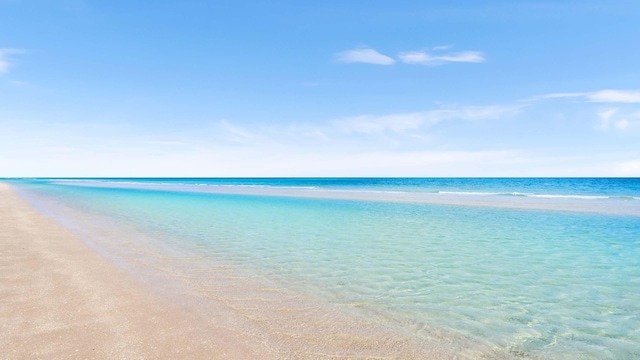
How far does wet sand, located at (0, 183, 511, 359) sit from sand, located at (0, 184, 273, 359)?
13mm

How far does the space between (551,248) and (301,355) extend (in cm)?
1063

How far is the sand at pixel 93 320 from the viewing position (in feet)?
15.3

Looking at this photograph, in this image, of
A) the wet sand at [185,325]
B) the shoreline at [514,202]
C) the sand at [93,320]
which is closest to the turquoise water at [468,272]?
the wet sand at [185,325]

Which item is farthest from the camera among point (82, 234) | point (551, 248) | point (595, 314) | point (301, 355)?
point (82, 234)

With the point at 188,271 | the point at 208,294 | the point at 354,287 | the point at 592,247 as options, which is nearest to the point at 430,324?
the point at 354,287

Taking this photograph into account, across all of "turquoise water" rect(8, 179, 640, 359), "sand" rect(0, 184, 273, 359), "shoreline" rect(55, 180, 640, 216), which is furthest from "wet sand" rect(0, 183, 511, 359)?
"shoreline" rect(55, 180, 640, 216)

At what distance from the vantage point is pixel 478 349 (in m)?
4.94

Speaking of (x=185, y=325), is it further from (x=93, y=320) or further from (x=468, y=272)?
(x=468, y=272)

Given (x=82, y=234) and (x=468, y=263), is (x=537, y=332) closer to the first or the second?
(x=468, y=263)

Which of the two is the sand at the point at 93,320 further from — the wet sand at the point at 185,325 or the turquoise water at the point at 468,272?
the turquoise water at the point at 468,272

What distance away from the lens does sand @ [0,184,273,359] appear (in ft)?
15.3

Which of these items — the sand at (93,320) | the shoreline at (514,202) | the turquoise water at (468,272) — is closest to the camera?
the sand at (93,320)

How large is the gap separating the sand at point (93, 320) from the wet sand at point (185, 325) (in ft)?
0.04

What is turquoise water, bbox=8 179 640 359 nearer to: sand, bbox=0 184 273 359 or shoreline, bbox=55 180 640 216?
sand, bbox=0 184 273 359
